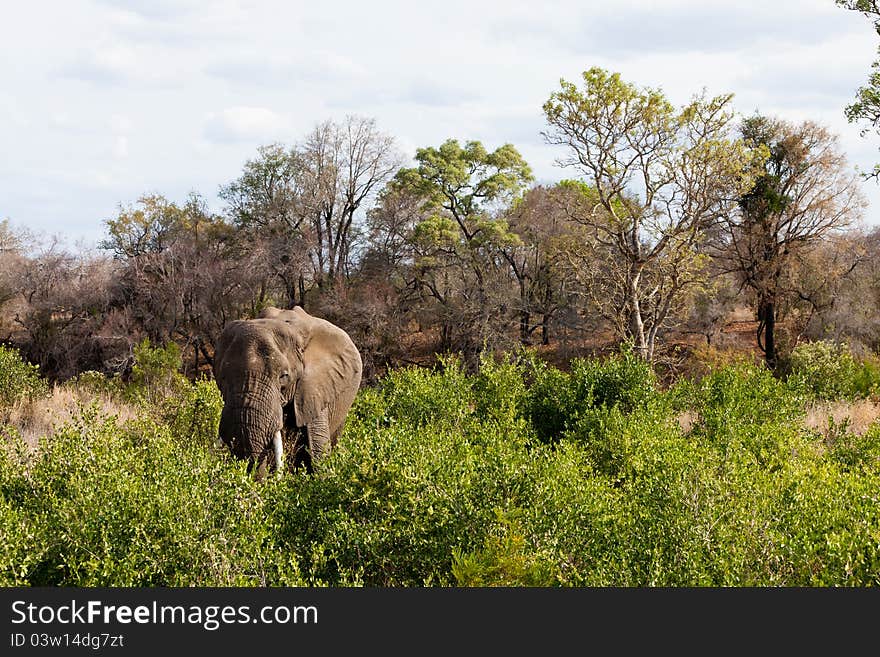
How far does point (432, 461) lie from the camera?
30.6ft

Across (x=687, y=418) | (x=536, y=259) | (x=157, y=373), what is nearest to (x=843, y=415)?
(x=687, y=418)

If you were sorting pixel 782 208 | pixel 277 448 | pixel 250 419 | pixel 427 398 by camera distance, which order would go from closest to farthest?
pixel 250 419
pixel 277 448
pixel 427 398
pixel 782 208

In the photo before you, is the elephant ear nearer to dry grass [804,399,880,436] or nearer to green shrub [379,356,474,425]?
green shrub [379,356,474,425]

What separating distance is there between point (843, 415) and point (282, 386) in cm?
1390

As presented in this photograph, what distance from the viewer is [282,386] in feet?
39.3

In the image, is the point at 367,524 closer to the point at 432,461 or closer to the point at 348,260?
the point at 432,461

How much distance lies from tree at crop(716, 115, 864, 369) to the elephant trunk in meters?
28.9

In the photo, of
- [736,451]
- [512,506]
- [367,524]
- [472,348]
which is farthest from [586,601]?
[472,348]

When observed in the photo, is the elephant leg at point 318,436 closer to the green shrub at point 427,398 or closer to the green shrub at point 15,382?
the green shrub at point 427,398

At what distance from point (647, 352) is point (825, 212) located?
42.9 ft

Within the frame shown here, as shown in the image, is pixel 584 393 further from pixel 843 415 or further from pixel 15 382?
pixel 15 382

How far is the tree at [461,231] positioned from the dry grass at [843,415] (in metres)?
19.0

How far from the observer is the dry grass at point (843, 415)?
61.0ft

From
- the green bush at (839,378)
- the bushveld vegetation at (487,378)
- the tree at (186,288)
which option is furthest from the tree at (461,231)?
the green bush at (839,378)
